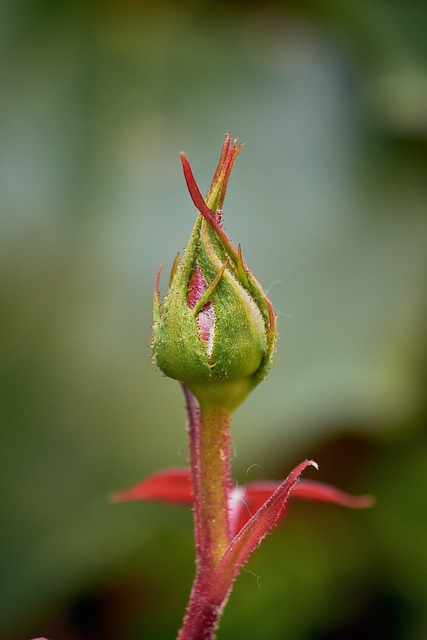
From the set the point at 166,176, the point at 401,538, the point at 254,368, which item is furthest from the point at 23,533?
the point at 254,368

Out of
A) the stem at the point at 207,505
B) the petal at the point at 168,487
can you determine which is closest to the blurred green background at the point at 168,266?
the petal at the point at 168,487

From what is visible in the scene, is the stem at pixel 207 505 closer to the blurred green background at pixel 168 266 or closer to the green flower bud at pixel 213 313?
the green flower bud at pixel 213 313

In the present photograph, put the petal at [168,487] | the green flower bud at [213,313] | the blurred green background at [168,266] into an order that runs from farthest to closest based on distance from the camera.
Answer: the blurred green background at [168,266], the petal at [168,487], the green flower bud at [213,313]

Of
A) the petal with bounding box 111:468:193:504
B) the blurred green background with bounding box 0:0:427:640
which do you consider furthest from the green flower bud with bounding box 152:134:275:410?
the blurred green background with bounding box 0:0:427:640

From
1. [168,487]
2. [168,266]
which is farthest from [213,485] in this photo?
[168,266]

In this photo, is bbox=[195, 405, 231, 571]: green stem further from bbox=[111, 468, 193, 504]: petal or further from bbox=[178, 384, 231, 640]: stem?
bbox=[111, 468, 193, 504]: petal

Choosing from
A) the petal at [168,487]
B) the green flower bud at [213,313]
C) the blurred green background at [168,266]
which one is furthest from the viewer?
the blurred green background at [168,266]
